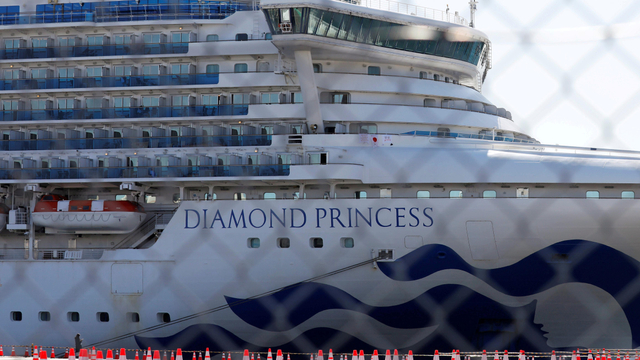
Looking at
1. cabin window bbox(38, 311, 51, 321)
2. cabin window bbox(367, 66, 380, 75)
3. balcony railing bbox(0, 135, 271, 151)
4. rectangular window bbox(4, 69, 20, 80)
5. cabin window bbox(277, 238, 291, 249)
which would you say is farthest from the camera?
rectangular window bbox(4, 69, 20, 80)

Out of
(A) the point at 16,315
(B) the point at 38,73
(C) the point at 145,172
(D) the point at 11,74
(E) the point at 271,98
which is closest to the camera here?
(A) the point at 16,315

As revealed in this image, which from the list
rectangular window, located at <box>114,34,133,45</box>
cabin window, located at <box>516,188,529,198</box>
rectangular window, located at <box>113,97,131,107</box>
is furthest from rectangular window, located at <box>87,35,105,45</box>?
cabin window, located at <box>516,188,529,198</box>

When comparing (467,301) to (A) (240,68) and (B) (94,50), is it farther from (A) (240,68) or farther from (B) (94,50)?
(B) (94,50)

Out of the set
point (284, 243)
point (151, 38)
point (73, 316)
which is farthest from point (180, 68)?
point (73, 316)

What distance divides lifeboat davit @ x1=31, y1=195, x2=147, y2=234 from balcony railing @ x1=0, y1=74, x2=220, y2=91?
1.75m

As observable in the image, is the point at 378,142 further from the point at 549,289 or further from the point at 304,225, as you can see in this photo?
the point at 549,289

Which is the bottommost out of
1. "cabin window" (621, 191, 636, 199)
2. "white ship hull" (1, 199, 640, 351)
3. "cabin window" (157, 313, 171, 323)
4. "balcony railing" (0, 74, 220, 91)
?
"cabin window" (157, 313, 171, 323)

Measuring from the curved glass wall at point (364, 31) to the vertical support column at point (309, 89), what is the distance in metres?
0.37

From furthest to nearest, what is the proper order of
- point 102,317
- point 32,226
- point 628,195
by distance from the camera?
point 32,226 → point 102,317 → point 628,195

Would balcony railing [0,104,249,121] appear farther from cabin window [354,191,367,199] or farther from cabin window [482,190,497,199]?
cabin window [482,190,497,199]

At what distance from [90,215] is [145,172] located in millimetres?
844

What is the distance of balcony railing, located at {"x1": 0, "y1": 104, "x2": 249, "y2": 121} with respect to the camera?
8047mm

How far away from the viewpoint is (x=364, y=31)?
7.72 meters

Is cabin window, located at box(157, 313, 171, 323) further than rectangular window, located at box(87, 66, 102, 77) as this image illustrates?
No
